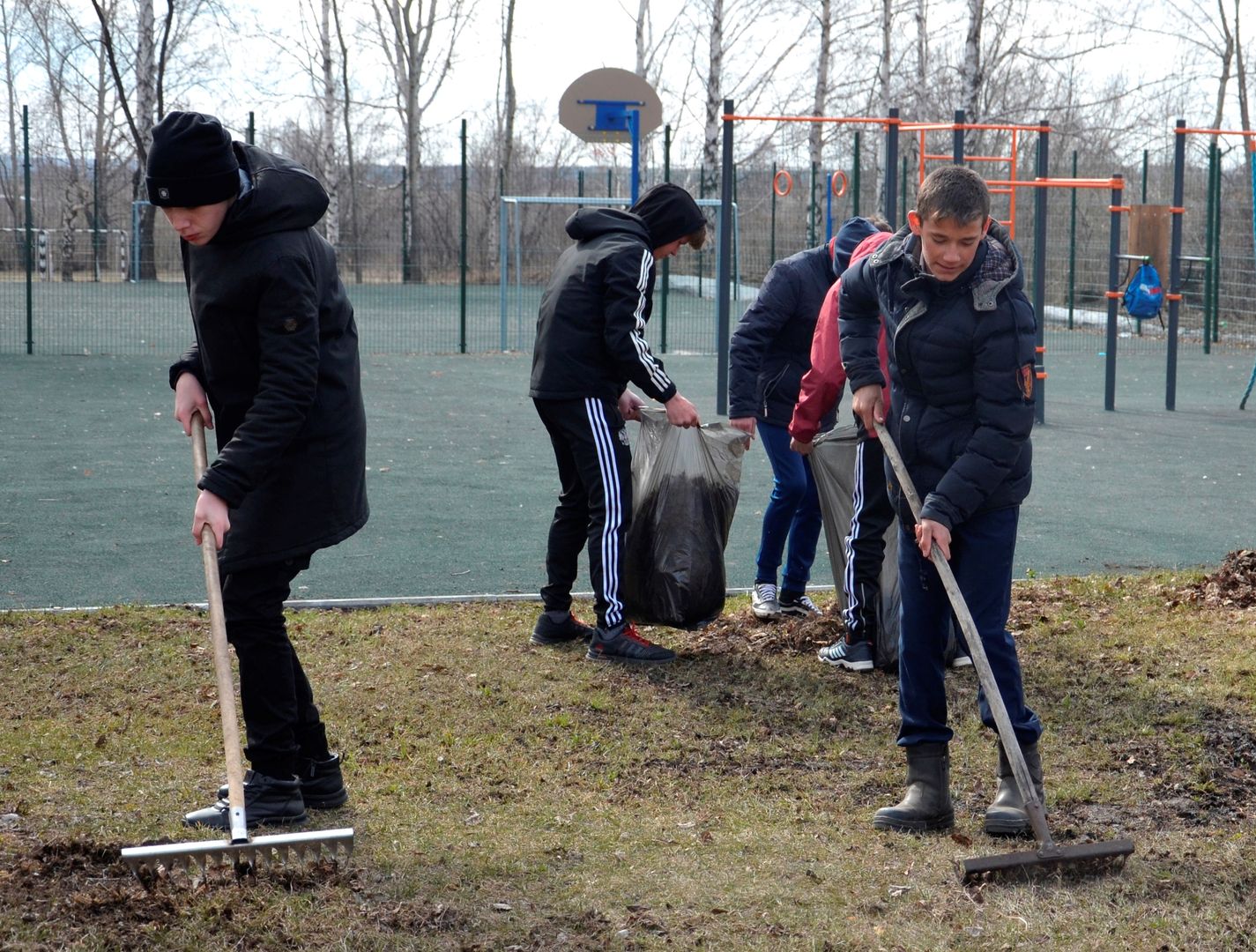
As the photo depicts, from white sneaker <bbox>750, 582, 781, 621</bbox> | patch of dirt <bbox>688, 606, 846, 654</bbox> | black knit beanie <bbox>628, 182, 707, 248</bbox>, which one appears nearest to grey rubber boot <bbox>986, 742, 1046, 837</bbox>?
patch of dirt <bbox>688, 606, 846, 654</bbox>

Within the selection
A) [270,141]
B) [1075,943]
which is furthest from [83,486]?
[270,141]

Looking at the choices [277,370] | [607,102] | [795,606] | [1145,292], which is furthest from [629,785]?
[607,102]

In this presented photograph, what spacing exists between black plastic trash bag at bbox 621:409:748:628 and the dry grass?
237 mm

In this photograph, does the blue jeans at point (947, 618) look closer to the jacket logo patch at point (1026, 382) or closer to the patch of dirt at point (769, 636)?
the jacket logo patch at point (1026, 382)

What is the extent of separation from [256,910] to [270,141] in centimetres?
2958

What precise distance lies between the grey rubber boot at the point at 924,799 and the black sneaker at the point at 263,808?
150 centimetres

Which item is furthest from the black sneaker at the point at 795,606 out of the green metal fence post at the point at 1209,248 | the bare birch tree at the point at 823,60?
the bare birch tree at the point at 823,60

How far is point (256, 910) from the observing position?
9.72 feet

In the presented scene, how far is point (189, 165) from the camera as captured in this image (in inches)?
124

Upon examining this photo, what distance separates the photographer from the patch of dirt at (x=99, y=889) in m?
2.87

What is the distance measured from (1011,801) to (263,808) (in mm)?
1905

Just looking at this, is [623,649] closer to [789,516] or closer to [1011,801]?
[789,516]

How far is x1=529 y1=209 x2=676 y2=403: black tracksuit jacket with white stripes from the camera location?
16.4ft

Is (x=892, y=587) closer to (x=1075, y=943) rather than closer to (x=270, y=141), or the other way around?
(x=1075, y=943)
